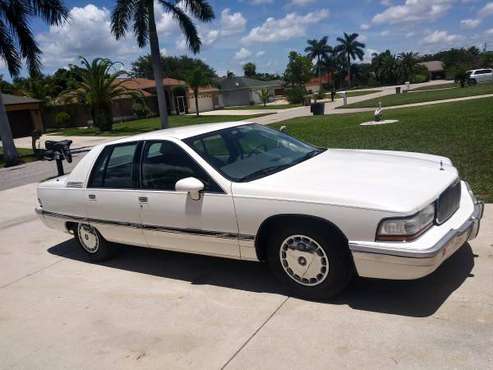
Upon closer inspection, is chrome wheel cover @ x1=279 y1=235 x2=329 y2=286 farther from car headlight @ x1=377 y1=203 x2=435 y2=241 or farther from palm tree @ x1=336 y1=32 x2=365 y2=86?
palm tree @ x1=336 y1=32 x2=365 y2=86

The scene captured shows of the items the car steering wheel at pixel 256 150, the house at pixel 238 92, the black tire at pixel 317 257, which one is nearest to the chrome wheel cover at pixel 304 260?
the black tire at pixel 317 257

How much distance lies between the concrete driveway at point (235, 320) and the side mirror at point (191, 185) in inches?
38.4

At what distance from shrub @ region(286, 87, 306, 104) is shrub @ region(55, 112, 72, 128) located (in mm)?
23473

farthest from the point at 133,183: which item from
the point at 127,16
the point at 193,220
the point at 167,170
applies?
the point at 127,16

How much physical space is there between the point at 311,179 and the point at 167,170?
148 centimetres

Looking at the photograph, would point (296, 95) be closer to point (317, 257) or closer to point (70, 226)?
point (70, 226)

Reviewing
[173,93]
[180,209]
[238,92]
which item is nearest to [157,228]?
[180,209]

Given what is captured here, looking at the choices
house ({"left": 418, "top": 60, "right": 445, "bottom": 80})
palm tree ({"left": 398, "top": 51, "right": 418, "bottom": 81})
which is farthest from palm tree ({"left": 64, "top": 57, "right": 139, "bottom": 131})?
house ({"left": 418, "top": 60, "right": 445, "bottom": 80})

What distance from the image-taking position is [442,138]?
1107 cm

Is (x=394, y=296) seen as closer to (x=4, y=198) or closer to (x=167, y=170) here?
(x=167, y=170)

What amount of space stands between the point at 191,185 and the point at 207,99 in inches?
2159

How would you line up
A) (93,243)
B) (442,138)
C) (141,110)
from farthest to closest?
(141,110), (442,138), (93,243)

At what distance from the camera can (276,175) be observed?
4.23 m

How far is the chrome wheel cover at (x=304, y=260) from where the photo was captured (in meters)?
3.75
